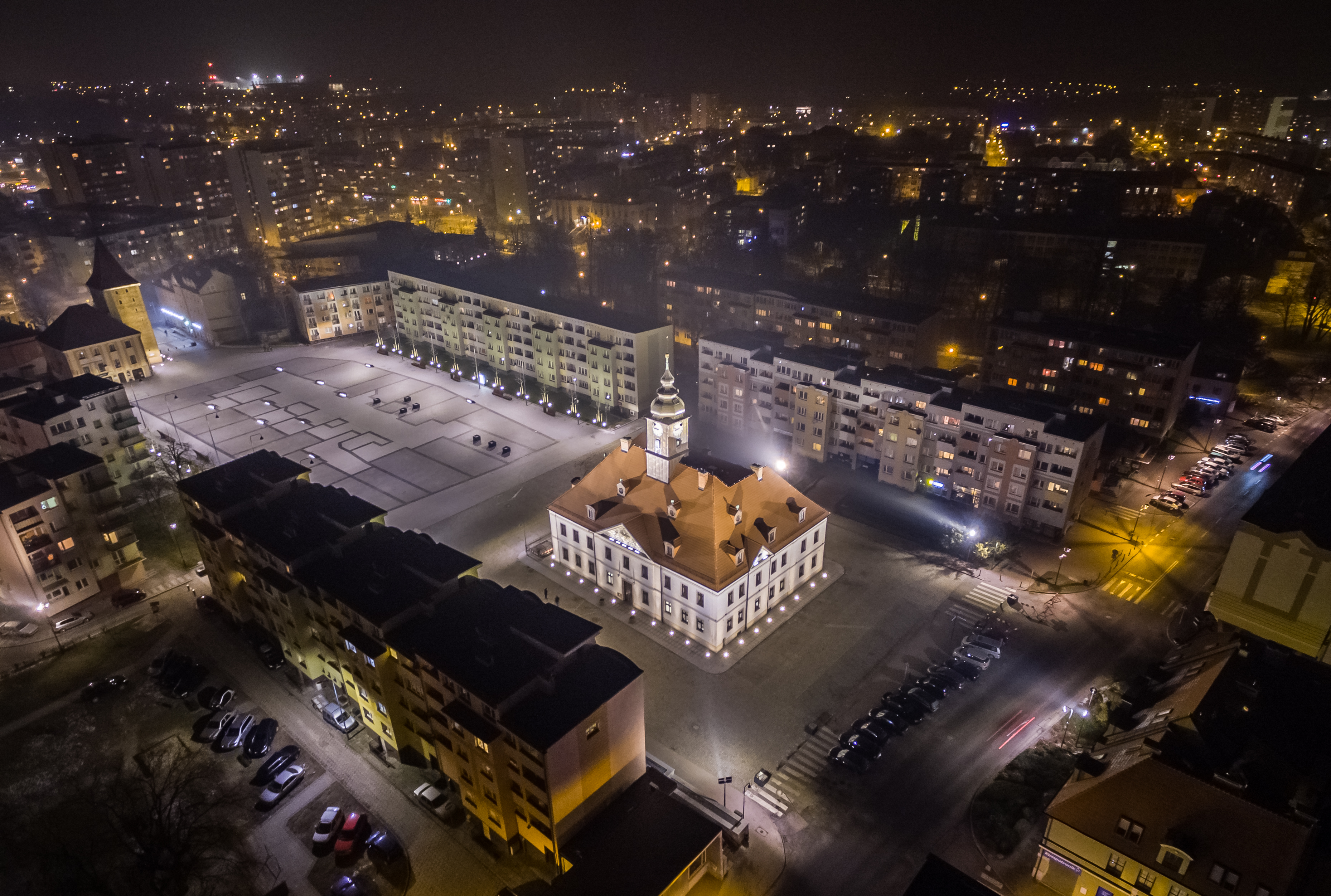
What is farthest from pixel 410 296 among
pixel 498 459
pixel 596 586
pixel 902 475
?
pixel 902 475

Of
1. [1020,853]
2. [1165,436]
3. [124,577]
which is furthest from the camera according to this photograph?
[1165,436]

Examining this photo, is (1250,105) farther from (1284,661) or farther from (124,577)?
(124,577)

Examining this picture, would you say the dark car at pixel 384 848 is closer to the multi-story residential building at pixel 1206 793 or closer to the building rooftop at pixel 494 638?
the building rooftop at pixel 494 638

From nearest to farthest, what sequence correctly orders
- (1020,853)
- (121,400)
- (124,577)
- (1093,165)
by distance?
(1020,853) < (124,577) < (121,400) < (1093,165)

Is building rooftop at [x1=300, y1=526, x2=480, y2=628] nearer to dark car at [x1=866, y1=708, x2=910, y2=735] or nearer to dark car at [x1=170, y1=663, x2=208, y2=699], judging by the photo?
dark car at [x1=170, y1=663, x2=208, y2=699]

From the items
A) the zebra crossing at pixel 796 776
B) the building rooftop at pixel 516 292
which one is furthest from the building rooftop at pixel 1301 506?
the building rooftop at pixel 516 292

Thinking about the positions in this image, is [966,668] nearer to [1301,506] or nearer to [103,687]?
[1301,506]
